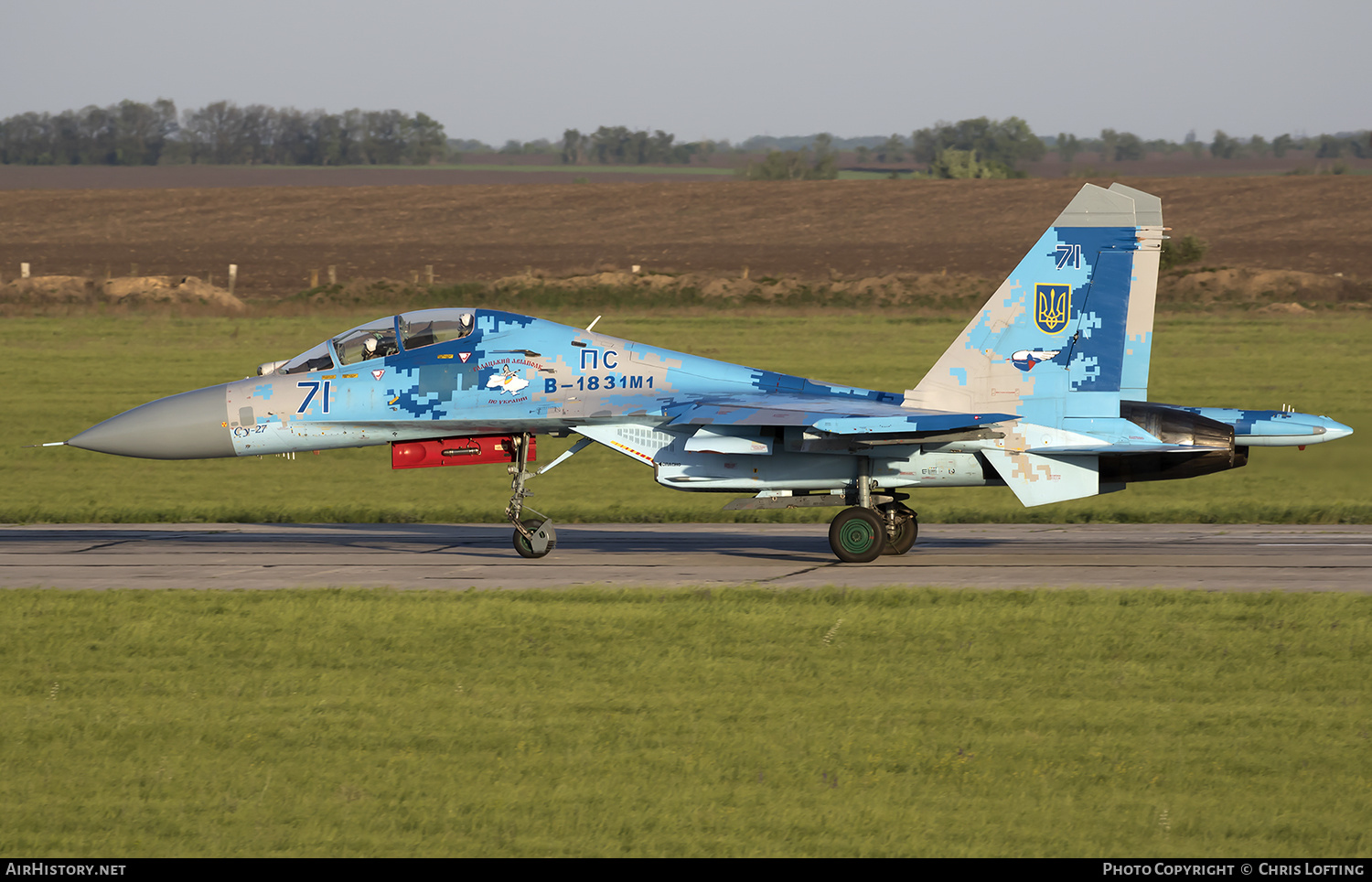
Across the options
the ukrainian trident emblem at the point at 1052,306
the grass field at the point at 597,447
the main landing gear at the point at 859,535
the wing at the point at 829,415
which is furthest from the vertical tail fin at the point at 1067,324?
the grass field at the point at 597,447

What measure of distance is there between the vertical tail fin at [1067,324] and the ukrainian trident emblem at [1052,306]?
1cm

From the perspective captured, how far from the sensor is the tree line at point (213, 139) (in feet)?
489

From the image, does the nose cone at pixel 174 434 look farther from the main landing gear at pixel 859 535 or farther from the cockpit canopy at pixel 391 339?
the main landing gear at pixel 859 535

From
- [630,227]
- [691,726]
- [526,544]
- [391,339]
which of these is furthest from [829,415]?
[630,227]

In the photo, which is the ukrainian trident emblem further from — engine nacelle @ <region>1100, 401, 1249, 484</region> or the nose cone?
the nose cone

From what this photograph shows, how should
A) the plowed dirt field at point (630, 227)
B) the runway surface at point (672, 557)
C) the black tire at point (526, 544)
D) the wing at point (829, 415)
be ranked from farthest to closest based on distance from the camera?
the plowed dirt field at point (630, 227)
the black tire at point (526, 544)
the runway surface at point (672, 557)
the wing at point (829, 415)

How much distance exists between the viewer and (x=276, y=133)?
15838cm

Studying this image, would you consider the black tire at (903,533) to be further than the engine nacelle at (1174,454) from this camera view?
Yes

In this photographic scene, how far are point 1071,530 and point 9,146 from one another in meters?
153

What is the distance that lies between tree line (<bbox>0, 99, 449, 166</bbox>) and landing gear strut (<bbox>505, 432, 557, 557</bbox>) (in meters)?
141

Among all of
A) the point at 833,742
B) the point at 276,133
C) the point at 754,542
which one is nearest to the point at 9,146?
the point at 276,133

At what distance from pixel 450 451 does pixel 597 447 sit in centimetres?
1422

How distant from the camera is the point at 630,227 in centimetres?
8606
